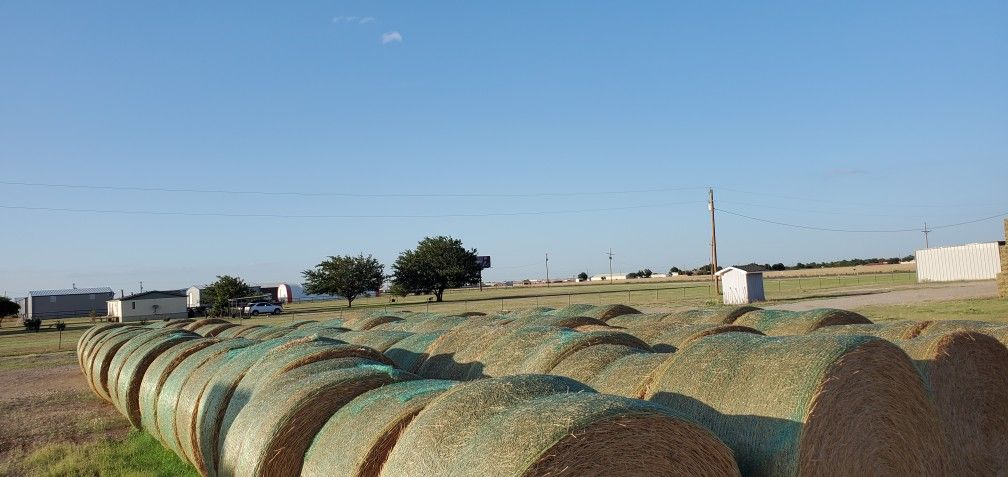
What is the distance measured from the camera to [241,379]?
24.0 feet

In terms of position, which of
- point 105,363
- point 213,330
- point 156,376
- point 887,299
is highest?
point 213,330

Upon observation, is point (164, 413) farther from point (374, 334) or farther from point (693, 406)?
point (693, 406)

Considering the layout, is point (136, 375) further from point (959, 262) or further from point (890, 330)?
point (959, 262)

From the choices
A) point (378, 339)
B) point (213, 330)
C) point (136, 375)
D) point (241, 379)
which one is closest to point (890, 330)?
point (378, 339)

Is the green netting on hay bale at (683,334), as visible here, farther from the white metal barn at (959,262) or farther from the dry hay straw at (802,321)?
the white metal barn at (959,262)

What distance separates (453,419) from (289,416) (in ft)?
6.29

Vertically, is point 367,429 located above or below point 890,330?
below

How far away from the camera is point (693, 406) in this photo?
4.81 meters

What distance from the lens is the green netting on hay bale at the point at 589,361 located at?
634 centimetres

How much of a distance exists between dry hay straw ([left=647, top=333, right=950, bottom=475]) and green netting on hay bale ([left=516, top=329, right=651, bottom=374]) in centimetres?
159

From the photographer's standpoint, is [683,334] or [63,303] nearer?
[683,334]

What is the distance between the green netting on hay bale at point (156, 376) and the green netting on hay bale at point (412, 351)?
2.63 m

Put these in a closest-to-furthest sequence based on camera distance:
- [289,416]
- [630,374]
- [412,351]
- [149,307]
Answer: [289,416] → [630,374] → [412,351] → [149,307]

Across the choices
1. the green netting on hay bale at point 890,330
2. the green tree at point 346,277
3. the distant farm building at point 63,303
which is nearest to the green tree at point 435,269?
the green tree at point 346,277
